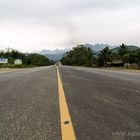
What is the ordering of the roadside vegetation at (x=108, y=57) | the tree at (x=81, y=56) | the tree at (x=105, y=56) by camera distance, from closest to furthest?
the roadside vegetation at (x=108, y=57) → the tree at (x=105, y=56) → the tree at (x=81, y=56)

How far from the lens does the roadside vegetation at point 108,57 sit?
3777 inches

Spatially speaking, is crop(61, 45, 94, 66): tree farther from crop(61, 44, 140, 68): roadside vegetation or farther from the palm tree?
the palm tree

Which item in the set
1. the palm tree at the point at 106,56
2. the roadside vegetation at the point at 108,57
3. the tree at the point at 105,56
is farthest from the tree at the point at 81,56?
the palm tree at the point at 106,56

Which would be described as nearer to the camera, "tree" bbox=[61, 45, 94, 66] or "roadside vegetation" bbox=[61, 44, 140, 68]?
"roadside vegetation" bbox=[61, 44, 140, 68]

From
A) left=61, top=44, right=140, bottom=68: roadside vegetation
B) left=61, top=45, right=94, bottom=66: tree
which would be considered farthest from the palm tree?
left=61, top=45, right=94, bottom=66: tree

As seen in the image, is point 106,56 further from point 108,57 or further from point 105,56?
point 108,57

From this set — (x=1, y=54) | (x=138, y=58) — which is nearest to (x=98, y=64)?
(x=138, y=58)

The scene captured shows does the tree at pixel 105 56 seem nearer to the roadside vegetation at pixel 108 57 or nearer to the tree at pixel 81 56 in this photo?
the roadside vegetation at pixel 108 57

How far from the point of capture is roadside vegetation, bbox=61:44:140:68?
95938 mm

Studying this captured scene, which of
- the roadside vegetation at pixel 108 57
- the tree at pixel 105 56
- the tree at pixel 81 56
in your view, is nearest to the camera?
the roadside vegetation at pixel 108 57

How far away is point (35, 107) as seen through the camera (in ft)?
19.1

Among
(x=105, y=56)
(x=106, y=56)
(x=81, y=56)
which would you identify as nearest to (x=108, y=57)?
(x=106, y=56)

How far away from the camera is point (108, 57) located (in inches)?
4473

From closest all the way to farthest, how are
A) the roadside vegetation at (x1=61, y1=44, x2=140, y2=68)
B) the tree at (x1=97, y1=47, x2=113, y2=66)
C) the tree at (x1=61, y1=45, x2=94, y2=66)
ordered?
the roadside vegetation at (x1=61, y1=44, x2=140, y2=68), the tree at (x1=97, y1=47, x2=113, y2=66), the tree at (x1=61, y1=45, x2=94, y2=66)
